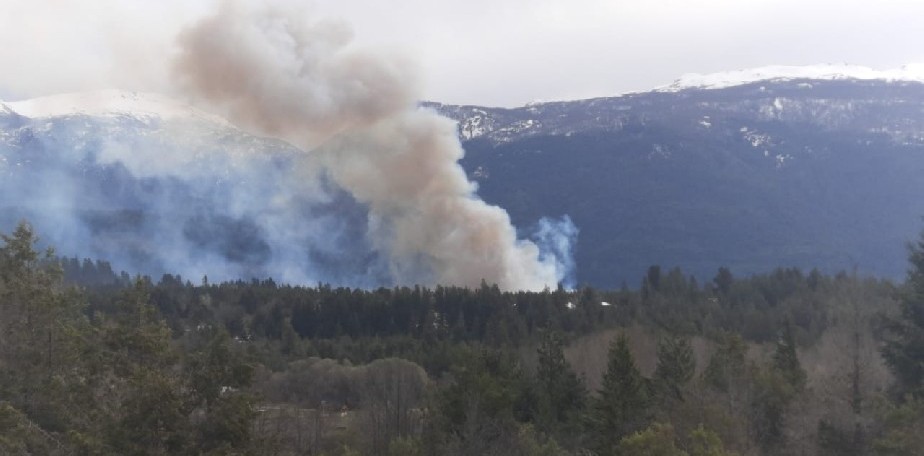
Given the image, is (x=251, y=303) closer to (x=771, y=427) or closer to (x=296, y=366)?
(x=296, y=366)

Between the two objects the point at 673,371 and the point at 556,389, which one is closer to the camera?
the point at 673,371

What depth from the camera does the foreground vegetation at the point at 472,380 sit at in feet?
82.1

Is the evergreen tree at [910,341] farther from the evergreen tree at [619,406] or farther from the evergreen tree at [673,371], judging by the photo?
the evergreen tree at [619,406]

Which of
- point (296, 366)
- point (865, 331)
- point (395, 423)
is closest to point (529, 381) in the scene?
point (395, 423)

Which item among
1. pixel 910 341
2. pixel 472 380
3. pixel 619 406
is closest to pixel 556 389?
pixel 472 380

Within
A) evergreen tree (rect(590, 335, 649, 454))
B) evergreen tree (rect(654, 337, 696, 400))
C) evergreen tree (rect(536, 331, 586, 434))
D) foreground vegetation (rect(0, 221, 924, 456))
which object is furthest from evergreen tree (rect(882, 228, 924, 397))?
evergreen tree (rect(536, 331, 586, 434))

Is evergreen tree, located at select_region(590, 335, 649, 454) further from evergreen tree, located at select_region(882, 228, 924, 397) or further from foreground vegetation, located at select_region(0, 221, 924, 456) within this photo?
evergreen tree, located at select_region(882, 228, 924, 397)

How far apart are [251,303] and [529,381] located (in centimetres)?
6934

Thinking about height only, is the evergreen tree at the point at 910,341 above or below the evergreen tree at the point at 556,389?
above

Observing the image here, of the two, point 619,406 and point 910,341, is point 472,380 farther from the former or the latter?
point 910,341

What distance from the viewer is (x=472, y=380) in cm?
4866

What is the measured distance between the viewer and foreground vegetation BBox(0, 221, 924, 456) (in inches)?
985

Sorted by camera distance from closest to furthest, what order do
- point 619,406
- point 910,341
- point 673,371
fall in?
point 619,406
point 910,341
point 673,371

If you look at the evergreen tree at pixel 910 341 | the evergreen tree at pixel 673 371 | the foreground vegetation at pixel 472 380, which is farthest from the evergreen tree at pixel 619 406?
the evergreen tree at pixel 910 341
